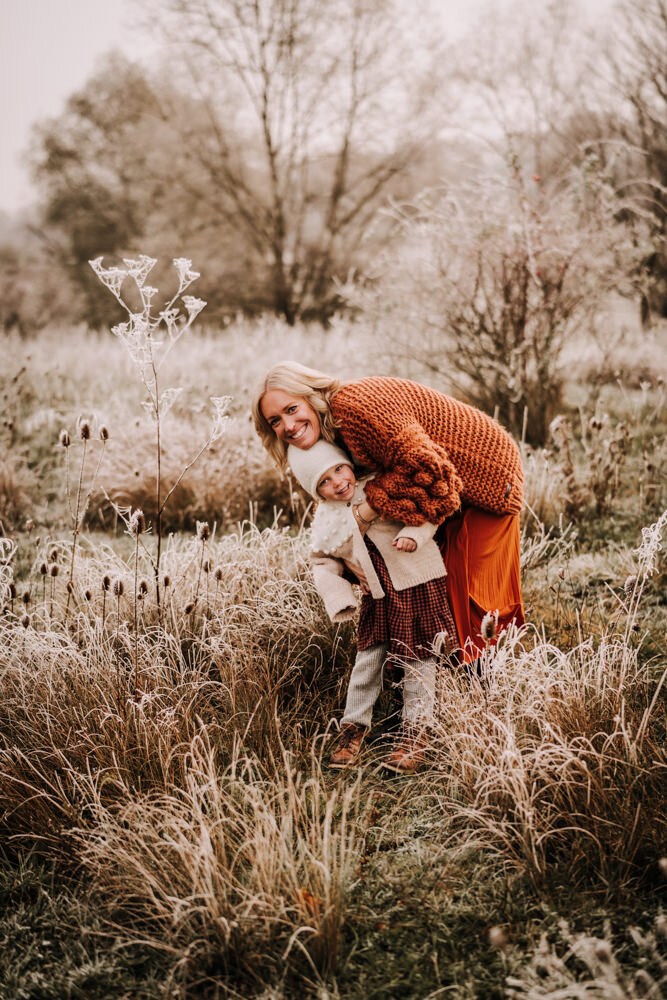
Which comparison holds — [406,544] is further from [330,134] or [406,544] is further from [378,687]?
[330,134]

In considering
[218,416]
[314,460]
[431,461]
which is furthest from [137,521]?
[431,461]

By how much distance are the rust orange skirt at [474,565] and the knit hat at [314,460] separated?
517 mm

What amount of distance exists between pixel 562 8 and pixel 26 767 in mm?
14789

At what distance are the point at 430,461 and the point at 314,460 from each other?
395mm

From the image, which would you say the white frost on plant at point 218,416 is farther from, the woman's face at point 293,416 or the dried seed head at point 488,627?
the dried seed head at point 488,627

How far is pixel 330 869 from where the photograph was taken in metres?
2.20

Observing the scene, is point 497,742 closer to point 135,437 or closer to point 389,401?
point 389,401

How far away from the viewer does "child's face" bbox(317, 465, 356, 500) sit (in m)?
2.67

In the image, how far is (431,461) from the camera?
2592mm

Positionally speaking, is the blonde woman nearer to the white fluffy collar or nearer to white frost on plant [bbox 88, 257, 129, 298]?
the white fluffy collar

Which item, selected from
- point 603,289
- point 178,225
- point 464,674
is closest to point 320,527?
point 464,674

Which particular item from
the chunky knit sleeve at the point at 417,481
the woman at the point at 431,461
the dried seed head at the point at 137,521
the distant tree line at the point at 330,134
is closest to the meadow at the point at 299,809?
the dried seed head at the point at 137,521

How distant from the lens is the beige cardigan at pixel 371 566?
275 centimetres

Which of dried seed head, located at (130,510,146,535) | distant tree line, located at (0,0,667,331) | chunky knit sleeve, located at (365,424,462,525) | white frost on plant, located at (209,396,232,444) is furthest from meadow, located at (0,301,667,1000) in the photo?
distant tree line, located at (0,0,667,331)
